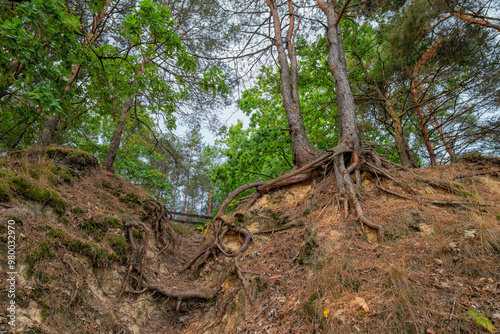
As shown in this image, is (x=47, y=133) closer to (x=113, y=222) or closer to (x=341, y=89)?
(x=113, y=222)

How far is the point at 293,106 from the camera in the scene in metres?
6.60

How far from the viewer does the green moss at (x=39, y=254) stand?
2.68 m

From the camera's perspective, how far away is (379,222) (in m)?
3.41

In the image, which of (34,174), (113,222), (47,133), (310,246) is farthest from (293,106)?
(47,133)

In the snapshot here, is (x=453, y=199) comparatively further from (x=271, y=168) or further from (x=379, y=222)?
(x=271, y=168)

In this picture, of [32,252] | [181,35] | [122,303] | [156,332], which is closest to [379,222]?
[156,332]

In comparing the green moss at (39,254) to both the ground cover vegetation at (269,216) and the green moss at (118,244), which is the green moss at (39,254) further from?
the green moss at (118,244)

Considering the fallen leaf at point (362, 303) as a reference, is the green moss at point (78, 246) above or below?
above

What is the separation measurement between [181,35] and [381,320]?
386 inches

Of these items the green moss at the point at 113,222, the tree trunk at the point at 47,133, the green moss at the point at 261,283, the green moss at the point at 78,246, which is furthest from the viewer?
the tree trunk at the point at 47,133

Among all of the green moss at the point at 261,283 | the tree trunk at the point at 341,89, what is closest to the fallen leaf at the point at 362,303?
the green moss at the point at 261,283

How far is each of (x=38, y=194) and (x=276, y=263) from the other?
12.5 feet

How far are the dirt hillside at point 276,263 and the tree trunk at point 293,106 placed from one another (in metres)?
0.79

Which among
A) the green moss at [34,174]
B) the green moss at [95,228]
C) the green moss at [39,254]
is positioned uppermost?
the green moss at [34,174]
